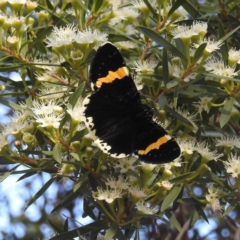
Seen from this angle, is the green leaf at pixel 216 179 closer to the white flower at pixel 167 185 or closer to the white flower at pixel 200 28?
the white flower at pixel 167 185

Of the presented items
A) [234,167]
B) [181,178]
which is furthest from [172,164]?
[234,167]

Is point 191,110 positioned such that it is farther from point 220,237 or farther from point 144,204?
point 220,237

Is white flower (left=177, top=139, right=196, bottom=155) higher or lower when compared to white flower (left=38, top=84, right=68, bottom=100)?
lower

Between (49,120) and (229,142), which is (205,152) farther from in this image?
(49,120)

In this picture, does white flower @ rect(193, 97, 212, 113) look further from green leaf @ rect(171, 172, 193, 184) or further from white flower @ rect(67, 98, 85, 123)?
white flower @ rect(67, 98, 85, 123)

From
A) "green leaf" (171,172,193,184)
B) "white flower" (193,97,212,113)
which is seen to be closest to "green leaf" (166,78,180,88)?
"white flower" (193,97,212,113)

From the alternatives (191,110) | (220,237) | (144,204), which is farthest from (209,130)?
(220,237)

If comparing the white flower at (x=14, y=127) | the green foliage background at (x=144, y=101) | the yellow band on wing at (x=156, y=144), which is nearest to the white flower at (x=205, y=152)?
the green foliage background at (x=144, y=101)
